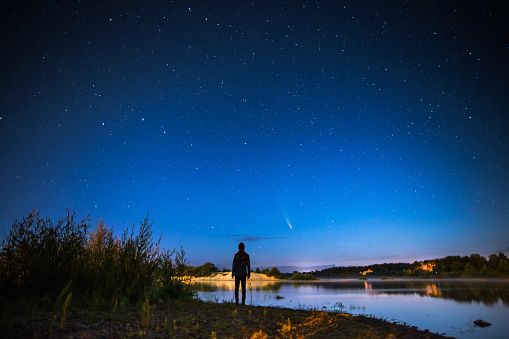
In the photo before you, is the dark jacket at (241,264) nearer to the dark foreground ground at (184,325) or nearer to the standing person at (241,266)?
the standing person at (241,266)

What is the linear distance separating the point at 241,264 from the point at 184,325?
5880mm

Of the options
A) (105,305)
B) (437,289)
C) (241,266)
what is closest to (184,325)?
(105,305)

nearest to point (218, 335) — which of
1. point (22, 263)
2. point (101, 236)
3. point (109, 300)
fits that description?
point (109, 300)

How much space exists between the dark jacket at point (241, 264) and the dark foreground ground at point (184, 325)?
2.75m

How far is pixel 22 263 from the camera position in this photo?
319 inches

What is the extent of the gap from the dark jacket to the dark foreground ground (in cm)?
275

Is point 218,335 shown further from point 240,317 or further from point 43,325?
point 43,325

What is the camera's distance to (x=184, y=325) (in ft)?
22.2

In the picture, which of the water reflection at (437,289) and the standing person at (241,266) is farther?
the water reflection at (437,289)

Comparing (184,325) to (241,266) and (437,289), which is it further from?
(437,289)

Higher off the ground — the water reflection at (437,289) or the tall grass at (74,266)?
the tall grass at (74,266)

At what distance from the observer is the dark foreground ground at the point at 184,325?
5316 mm

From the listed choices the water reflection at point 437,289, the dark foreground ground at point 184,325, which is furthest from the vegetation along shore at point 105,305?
the water reflection at point 437,289

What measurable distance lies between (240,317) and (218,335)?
7.71ft
